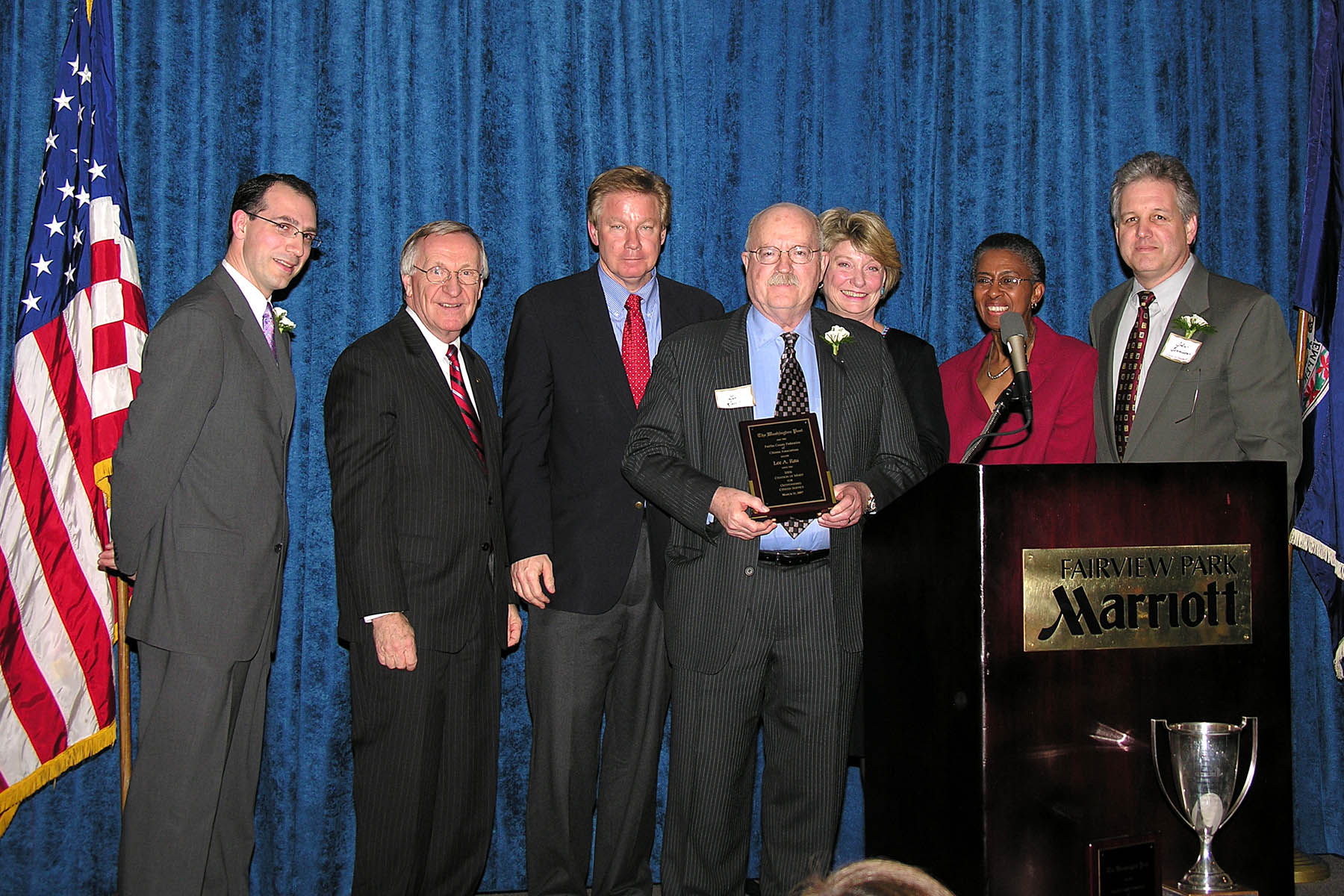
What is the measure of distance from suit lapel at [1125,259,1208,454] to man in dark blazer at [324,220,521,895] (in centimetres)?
198

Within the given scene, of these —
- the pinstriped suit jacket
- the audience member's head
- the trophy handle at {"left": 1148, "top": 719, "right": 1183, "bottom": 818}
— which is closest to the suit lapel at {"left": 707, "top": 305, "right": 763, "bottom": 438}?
the pinstriped suit jacket

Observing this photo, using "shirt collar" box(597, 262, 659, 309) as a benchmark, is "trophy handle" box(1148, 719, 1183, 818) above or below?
below

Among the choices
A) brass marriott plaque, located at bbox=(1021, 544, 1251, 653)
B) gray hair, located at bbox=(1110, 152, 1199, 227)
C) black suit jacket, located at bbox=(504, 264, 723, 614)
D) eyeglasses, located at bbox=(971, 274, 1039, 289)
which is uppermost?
gray hair, located at bbox=(1110, 152, 1199, 227)

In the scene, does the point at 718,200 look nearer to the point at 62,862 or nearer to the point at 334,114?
the point at 334,114

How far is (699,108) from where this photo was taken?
3842mm

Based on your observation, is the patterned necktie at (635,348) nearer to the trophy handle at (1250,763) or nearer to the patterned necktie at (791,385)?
the patterned necktie at (791,385)

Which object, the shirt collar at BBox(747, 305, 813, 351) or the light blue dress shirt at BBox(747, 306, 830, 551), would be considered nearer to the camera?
the light blue dress shirt at BBox(747, 306, 830, 551)

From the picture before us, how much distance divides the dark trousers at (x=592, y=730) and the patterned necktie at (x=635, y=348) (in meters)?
0.47

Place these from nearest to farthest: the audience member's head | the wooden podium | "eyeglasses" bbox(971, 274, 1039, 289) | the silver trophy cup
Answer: the audience member's head → the silver trophy cup → the wooden podium → "eyeglasses" bbox(971, 274, 1039, 289)

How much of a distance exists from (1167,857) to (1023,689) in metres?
0.52

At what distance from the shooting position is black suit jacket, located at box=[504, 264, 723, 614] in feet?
9.38

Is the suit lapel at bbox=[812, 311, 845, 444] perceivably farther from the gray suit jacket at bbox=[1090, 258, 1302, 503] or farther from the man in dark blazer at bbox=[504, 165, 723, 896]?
the gray suit jacket at bbox=[1090, 258, 1302, 503]

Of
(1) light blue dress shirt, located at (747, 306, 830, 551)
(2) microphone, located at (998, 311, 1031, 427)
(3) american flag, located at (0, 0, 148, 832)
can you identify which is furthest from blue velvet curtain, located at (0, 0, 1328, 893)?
(2) microphone, located at (998, 311, 1031, 427)

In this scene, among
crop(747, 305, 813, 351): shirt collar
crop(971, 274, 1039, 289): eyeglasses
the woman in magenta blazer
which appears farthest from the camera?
crop(971, 274, 1039, 289): eyeglasses
